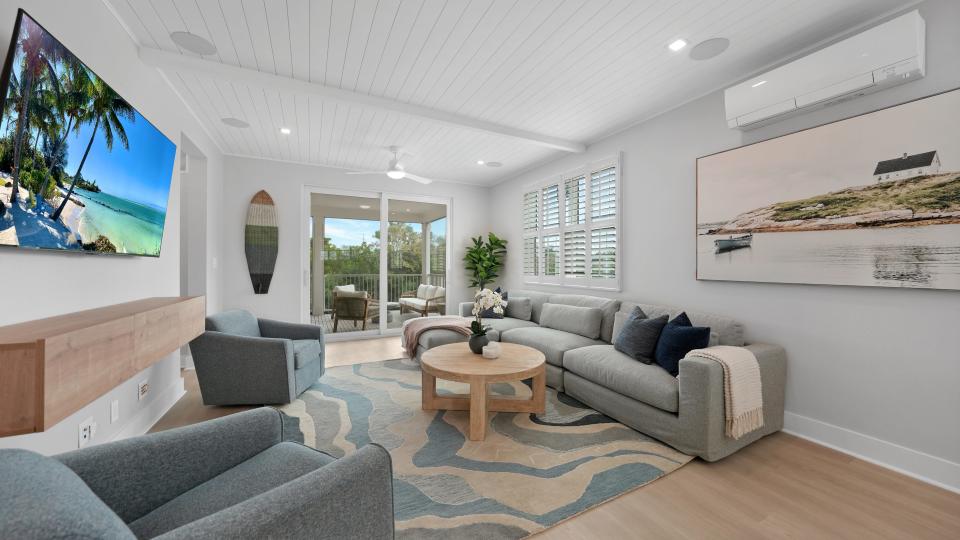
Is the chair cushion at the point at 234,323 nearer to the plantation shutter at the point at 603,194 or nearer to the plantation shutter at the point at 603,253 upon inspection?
the plantation shutter at the point at 603,253

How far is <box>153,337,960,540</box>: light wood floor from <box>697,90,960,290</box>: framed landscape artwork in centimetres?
110

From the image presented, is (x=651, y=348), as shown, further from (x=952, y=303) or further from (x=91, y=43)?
(x=91, y=43)

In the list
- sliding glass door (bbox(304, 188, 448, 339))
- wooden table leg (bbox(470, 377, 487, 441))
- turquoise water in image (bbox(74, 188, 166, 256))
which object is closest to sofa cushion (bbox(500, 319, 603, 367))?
wooden table leg (bbox(470, 377, 487, 441))

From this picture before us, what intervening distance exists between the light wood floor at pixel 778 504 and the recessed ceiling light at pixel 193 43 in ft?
11.5

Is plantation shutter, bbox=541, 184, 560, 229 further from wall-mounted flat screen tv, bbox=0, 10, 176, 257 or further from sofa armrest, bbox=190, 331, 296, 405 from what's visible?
wall-mounted flat screen tv, bbox=0, 10, 176, 257

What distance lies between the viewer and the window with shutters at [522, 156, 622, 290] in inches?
163

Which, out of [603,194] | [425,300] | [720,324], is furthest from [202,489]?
[425,300]

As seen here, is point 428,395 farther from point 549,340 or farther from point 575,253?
point 575,253

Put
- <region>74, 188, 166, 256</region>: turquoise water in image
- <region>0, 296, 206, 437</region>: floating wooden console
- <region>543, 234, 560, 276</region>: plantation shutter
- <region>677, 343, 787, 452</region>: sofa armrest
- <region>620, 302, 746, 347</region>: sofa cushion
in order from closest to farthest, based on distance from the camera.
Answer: <region>0, 296, 206, 437</region>: floating wooden console, <region>74, 188, 166, 256</region>: turquoise water in image, <region>677, 343, 787, 452</region>: sofa armrest, <region>620, 302, 746, 347</region>: sofa cushion, <region>543, 234, 560, 276</region>: plantation shutter

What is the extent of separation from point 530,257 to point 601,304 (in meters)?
1.76

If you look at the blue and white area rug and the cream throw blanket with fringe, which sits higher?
the cream throw blanket with fringe

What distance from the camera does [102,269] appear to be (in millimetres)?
2014

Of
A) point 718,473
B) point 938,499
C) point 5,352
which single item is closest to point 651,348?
point 718,473

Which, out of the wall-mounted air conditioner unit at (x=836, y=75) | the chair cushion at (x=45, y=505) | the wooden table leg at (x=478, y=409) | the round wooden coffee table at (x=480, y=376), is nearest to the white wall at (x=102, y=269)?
the chair cushion at (x=45, y=505)
